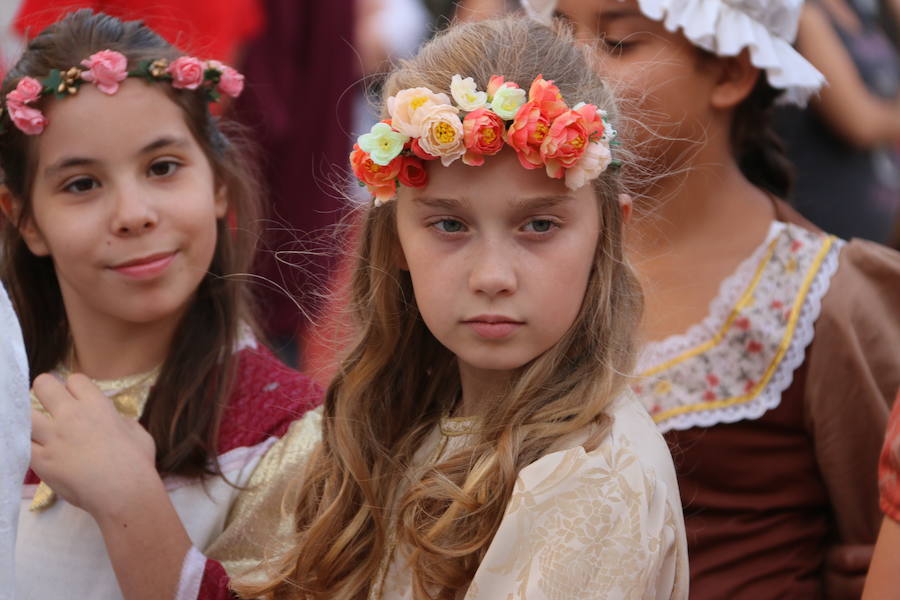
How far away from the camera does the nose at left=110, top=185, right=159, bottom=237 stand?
217 cm

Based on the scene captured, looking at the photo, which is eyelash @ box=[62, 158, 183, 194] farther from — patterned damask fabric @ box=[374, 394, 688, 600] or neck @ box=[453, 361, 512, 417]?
patterned damask fabric @ box=[374, 394, 688, 600]

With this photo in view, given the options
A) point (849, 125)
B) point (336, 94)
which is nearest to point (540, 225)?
point (849, 125)

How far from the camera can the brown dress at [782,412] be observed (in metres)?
2.29

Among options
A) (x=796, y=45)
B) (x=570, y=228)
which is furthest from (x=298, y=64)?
(x=570, y=228)

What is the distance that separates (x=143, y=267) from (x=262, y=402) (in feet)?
1.09

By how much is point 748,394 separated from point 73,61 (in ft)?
4.63

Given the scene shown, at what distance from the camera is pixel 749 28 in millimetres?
2463

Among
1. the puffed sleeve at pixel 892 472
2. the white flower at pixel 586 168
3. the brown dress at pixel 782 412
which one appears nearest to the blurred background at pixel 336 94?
the brown dress at pixel 782 412

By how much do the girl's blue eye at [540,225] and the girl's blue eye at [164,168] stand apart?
0.82m

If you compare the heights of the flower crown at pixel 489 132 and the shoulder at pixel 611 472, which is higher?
the flower crown at pixel 489 132

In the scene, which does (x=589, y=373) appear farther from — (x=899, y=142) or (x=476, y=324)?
(x=899, y=142)

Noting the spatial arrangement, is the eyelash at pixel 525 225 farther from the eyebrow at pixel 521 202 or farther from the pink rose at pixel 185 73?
the pink rose at pixel 185 73

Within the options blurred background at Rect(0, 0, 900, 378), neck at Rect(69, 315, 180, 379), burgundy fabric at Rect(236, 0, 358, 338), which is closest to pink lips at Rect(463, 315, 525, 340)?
neck at Rect(69, 315, 180, 379)

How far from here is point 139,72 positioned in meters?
2.24
